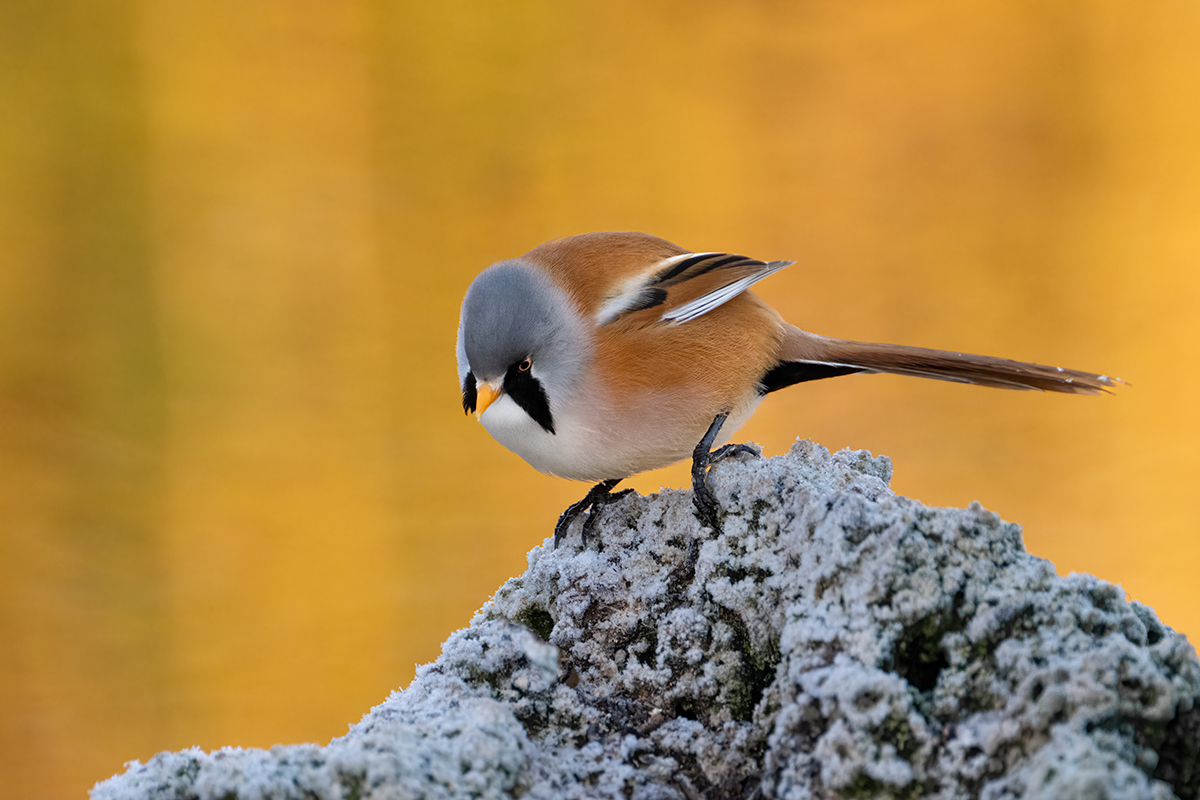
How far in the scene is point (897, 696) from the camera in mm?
899

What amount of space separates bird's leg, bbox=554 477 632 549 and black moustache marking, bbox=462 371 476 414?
0.22m

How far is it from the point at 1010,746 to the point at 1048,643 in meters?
0.11

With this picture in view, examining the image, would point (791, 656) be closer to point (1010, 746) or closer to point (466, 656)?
point (1010, 746)

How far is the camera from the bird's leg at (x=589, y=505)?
5.00 feet

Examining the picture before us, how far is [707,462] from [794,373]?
0.29m

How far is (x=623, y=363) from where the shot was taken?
5.00 ft

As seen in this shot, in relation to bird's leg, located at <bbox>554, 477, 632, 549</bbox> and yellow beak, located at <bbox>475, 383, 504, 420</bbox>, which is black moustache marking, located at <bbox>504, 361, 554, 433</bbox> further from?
bird's leg, located at <bbox>554, 477, 632, 549</bbox>

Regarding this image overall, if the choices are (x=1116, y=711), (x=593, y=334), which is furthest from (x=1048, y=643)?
(x=593, y=334)

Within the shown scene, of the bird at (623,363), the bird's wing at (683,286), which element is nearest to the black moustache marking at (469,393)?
the bird at (623,363)

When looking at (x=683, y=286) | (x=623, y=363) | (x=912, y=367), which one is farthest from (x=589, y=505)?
(x=912, y=367)

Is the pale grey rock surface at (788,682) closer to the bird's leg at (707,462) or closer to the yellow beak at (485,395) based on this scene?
the bird's leg at (707,462)

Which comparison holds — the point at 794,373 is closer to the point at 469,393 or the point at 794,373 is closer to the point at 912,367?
the point at 912,367

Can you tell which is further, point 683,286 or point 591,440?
point 683,286

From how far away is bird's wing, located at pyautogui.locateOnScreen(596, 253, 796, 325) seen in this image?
1.56 metres
